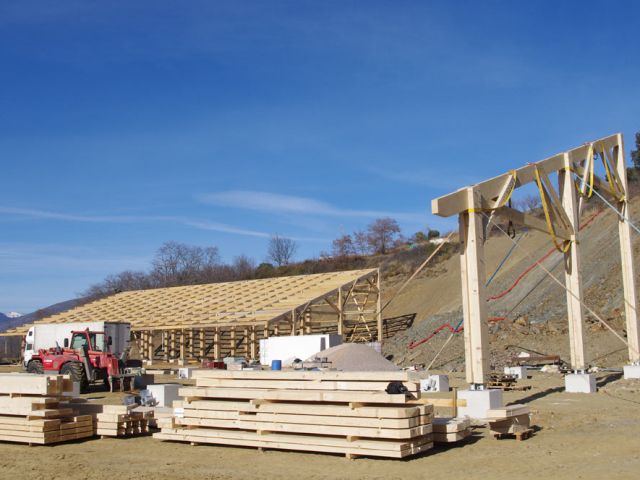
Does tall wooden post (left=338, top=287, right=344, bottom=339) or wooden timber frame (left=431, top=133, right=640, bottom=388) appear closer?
wooden timber frame (left=431, top=133, right=640, bottom=388)

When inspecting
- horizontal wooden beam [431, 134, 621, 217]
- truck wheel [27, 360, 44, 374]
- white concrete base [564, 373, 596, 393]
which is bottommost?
white concrete base [564, 373, 596, 393]

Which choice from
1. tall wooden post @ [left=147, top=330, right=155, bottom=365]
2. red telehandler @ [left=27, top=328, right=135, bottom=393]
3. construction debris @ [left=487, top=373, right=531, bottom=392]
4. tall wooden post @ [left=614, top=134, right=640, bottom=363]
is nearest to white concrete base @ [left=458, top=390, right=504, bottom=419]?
construction debris @ [left=487, top=373, right=531, bottom=392]

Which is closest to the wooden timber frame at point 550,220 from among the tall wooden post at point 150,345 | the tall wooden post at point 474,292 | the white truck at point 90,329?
the tall wooden post at point 474,292

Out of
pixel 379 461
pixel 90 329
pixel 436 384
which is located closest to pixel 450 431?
pixel 379 461

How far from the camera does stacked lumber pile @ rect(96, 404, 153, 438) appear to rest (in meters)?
11.7

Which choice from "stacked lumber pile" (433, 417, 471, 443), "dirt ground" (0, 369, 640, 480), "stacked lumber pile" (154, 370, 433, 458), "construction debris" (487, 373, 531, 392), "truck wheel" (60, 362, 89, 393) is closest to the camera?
"dirt ground" (0, 369, 640, 480)

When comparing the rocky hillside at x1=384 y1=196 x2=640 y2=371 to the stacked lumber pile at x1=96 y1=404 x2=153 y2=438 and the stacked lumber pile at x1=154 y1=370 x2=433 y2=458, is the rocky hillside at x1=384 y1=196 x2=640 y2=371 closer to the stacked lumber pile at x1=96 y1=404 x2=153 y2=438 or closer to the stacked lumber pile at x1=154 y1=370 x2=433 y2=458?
the stacked lumber pile at x1=154 y1=370 x2=433 y2=458

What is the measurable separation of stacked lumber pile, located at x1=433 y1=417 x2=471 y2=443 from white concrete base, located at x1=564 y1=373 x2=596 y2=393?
245 inches

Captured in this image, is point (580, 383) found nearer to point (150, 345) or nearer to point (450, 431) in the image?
point (450, 431)

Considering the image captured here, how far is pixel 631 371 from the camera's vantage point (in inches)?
658

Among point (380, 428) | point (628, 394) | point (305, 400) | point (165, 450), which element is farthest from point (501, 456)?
point (628, 394)

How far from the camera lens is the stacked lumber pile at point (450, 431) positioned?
977 centimetres

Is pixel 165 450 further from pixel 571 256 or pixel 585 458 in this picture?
pixel 571 256

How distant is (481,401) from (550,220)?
498cm
